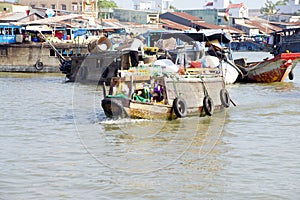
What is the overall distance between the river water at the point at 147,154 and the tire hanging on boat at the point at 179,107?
0.63 ft

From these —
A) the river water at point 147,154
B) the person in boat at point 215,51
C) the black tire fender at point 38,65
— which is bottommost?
the black tire fender at point 38,65

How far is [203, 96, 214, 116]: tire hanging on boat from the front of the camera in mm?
12738

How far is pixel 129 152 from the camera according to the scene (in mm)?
9469

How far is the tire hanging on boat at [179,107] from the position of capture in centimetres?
1190

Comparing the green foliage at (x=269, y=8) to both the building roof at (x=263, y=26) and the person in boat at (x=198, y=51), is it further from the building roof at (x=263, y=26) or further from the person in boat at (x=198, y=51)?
the person in boat at (x=198, y=51)

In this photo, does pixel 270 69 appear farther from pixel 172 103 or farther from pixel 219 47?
pixel 172 103

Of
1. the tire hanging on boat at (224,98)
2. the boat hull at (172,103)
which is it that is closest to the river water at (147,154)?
the boat hull at (172,103)

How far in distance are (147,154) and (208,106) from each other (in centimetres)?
376

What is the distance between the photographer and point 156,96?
39.9 ft

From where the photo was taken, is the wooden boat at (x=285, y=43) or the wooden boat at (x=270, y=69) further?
the wooden boat at (x=285, y=43)

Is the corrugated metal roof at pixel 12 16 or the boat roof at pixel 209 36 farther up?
the corrugated metal roof at pixel 12 16

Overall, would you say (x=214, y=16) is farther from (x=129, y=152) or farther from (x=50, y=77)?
(x=129, y=152)

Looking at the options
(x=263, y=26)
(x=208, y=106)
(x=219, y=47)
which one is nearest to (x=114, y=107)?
(x=208, y=106)

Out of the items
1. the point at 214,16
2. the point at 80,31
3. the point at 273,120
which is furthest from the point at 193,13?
the point at 273,120
